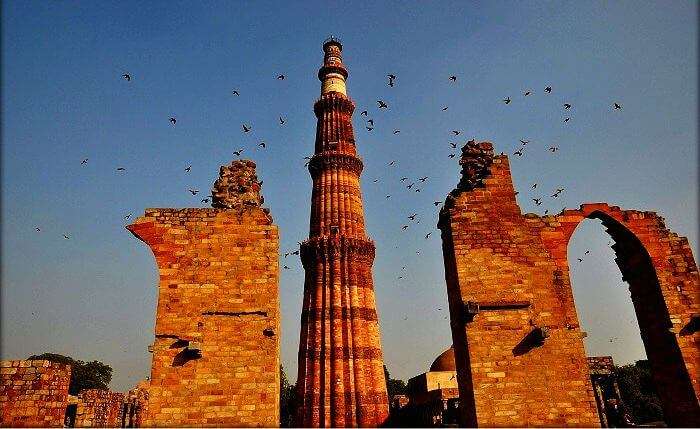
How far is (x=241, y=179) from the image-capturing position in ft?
28.0

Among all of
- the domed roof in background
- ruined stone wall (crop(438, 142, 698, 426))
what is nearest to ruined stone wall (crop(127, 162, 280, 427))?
ruined stone wall (crop(438, 142, 698, 426))

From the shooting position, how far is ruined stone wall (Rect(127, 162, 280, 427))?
649 centimetres

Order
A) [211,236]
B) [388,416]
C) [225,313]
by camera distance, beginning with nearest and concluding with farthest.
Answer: [225,313] → [211,236] → [388,416]

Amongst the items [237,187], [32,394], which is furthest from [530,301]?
[32,394]

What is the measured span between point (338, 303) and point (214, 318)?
11.9 metres

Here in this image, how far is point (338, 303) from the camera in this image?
18609mm

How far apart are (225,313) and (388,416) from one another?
12.8 metres

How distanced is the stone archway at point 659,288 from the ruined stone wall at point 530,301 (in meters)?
0.02

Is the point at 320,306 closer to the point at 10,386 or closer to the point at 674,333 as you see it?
the point at 10,386

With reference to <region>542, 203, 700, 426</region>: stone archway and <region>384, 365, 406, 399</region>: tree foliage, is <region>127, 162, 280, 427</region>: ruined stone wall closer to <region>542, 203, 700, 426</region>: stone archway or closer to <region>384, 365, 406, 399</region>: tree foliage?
<region>542, 203, 700, 426</region>: stone archway

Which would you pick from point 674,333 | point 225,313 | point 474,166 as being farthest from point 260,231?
point 674,333

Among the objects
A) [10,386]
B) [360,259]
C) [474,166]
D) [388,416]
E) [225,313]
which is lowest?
[388,416]

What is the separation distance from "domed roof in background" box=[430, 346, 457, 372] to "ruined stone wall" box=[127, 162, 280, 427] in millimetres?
15430

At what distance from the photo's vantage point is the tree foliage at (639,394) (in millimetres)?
27797
